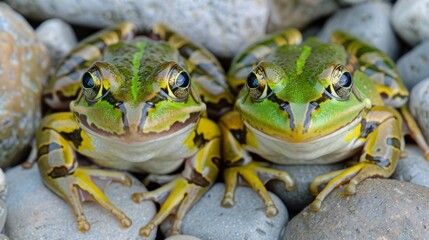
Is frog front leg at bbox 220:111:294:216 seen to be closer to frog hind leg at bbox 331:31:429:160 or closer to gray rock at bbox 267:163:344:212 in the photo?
gray rock at bbox 267:163:344:212

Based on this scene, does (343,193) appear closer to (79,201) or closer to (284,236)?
(284,236)

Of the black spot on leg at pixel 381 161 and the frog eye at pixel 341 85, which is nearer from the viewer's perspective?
the frog eye at pixel 341 85

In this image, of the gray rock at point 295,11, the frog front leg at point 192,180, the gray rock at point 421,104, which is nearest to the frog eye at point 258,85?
the frog front leg at point 192,180

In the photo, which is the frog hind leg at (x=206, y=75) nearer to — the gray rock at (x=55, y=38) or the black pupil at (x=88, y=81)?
the gray rock at (x=55, y=38)

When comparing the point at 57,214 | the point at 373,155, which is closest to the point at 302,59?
the point at 373,155

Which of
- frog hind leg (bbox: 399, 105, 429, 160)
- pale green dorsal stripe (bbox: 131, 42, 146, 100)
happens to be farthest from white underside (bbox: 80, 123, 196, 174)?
frog hind leg (bbox: 399, 105, 429, 160)

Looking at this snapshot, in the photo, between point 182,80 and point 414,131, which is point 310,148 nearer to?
point 182,80

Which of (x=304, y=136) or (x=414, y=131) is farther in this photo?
(x=414, y=131)
